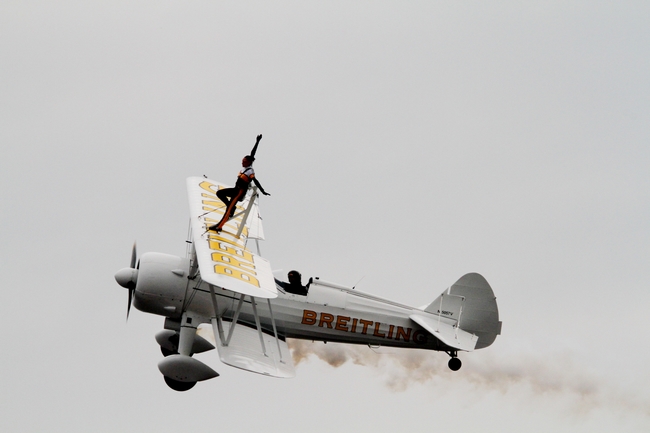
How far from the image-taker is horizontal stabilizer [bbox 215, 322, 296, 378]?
54.6ft

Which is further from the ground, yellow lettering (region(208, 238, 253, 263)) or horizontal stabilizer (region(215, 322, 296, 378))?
yellow lettering (region(208, 238, 253, 263))

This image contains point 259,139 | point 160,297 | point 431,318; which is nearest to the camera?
point 259,139

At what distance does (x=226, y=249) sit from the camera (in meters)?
17.5

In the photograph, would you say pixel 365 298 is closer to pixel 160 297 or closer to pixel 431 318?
pixel 431 318

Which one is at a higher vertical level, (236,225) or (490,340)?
(236,225)

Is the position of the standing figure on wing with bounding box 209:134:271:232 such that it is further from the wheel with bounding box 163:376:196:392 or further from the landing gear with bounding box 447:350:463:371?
the landing gear with bounding box 447:350:463:371

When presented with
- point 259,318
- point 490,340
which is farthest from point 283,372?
point 490,340

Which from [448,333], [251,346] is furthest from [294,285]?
[448,333]

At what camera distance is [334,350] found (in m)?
19.7

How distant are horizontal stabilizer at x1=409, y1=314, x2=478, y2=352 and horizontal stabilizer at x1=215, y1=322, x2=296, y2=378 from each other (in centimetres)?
271

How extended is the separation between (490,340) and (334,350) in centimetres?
299

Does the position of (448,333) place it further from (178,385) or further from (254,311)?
(178,385)

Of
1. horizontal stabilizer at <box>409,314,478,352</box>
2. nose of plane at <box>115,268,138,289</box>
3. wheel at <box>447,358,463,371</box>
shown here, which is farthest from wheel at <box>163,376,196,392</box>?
wheel at <box>447,358,463,371</box>

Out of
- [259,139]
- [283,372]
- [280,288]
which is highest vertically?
[259,139]
